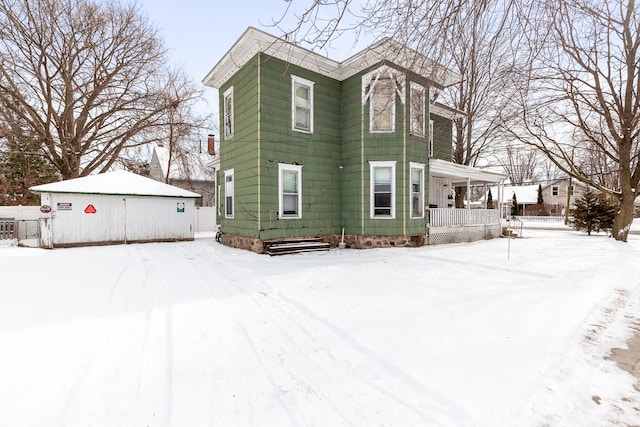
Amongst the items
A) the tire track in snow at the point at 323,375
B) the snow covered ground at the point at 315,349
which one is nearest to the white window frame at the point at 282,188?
the snow covered ground at the point at 315,349

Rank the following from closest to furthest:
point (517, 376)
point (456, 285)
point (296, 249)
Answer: point (517, 376) → point (456, 285) → point (296, 249)

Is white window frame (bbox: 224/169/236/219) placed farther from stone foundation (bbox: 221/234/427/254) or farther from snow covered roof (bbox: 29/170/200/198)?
snow covered roof (bbox: 29/170/200/198)

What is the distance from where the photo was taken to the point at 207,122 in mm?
19875

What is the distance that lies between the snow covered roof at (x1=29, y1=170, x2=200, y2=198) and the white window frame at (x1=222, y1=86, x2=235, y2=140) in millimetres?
3636

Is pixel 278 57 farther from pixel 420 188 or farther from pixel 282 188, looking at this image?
pixel 420 188

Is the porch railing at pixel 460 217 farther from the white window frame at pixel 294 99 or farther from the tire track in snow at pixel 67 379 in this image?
the tire track in snow at pixel 67 379

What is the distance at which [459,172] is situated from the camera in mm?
12172

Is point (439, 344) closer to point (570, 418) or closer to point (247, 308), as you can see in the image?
point (570, 418)

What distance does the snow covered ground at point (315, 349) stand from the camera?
2.07m

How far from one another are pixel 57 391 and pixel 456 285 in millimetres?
5674

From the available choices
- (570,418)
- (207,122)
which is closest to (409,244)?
(570,418)

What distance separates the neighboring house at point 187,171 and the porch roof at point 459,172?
1370 cm

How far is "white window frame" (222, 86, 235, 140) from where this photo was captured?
426 inches

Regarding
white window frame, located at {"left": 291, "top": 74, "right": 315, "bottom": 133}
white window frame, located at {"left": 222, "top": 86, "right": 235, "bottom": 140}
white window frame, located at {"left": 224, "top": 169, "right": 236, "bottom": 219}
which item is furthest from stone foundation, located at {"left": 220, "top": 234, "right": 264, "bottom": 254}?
white window frame, located at {"left": 291, "top": 74, "right": 315, "bottom": 133}
